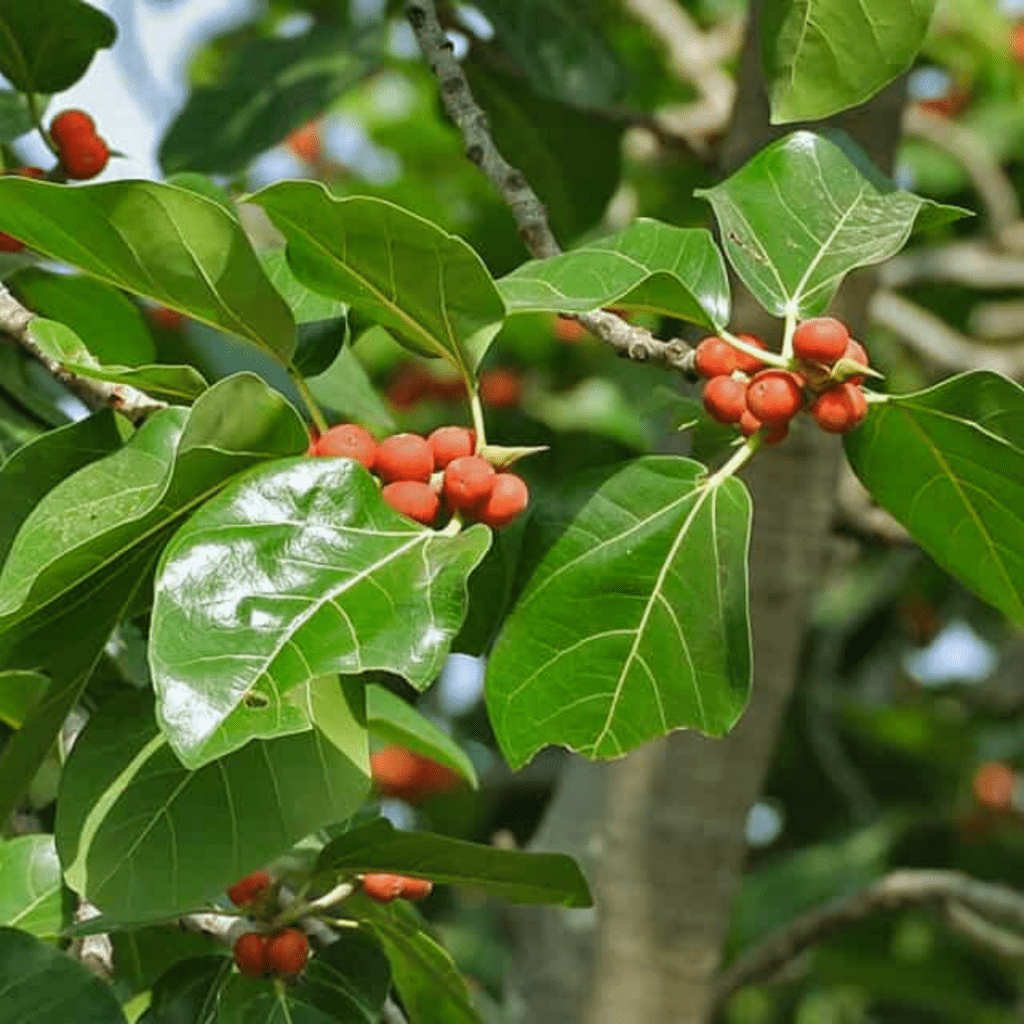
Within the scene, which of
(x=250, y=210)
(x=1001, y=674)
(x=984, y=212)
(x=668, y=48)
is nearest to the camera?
(x=668, y=48)

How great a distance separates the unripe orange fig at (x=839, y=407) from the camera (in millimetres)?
1262

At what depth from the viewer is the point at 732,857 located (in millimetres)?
2404

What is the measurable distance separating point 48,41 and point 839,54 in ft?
1.86

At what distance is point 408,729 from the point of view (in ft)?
5.48

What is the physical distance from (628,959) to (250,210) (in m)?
1.32

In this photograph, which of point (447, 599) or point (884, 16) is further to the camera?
point (884, 16)

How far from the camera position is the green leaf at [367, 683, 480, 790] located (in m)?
1.67

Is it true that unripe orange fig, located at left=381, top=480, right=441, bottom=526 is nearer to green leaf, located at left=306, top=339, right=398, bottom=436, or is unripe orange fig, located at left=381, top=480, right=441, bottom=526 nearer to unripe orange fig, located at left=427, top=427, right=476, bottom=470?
unripe orange fig, located at left=427, top=427, right=476, bottom=470

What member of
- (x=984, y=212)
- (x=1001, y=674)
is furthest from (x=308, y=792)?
(x=1001, y=674)

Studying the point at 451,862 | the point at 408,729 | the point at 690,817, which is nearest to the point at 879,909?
the point at 690,817

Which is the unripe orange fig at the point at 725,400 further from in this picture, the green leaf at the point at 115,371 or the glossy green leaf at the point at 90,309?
the glossy green leaf at the point at 90,309

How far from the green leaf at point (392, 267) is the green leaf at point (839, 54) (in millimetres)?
288

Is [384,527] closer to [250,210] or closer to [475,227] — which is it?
[250,210]

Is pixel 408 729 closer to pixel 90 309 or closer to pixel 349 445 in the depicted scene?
pixel 90 309
